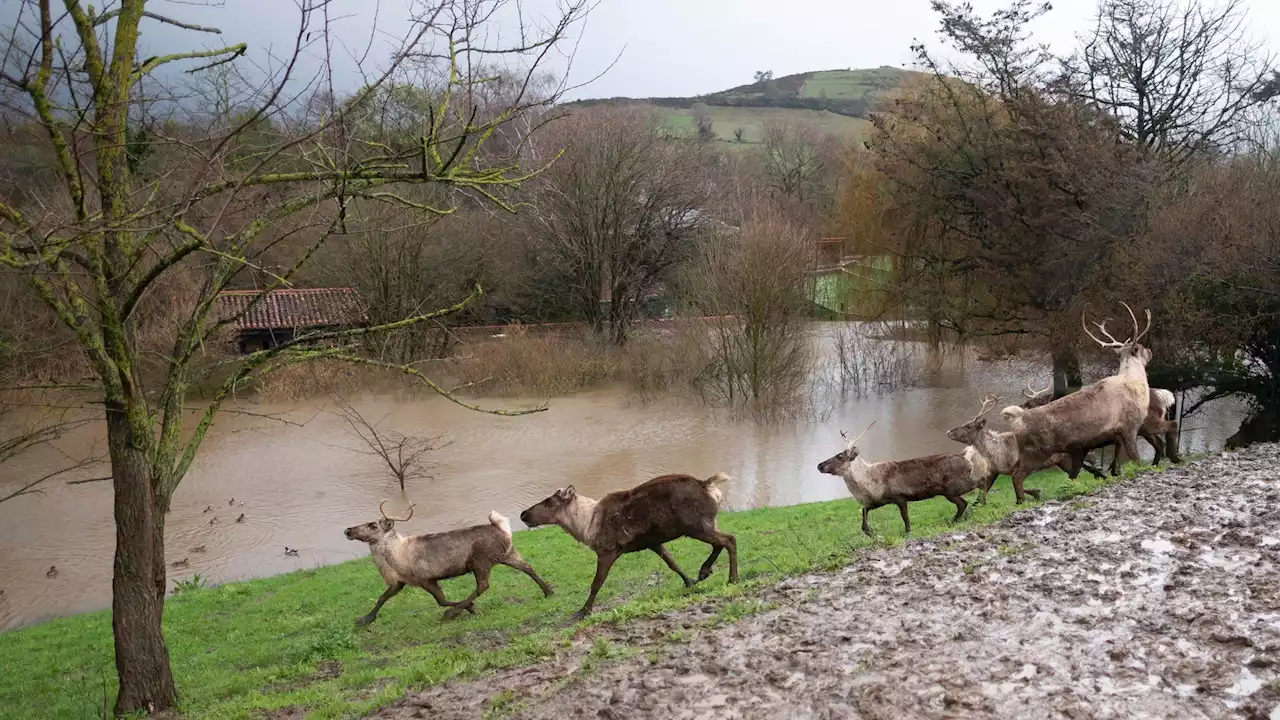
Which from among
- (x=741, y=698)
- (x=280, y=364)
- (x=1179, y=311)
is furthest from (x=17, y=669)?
(x=1179, y=311)

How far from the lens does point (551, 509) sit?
35.7ft

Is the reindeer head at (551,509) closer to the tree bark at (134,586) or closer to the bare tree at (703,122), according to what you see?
the tree bark at (134,586)

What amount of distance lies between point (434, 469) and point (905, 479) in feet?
57.9

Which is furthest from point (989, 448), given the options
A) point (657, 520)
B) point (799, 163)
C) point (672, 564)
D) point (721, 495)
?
point (799, 163)

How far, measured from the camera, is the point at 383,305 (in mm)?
37500

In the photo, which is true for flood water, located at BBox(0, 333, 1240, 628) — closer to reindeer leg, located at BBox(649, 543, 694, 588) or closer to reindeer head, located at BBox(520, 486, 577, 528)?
reindeer head, located at BBox(520, 486, 577, 528)

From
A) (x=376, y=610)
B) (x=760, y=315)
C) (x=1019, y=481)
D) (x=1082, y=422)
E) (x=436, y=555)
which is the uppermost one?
(x=760, y=315)

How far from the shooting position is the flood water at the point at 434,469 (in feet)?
65.6

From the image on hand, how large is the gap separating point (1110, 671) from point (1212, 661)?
22.6 inches

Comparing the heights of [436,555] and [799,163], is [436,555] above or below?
below

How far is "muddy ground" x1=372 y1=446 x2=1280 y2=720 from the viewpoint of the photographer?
5.12m

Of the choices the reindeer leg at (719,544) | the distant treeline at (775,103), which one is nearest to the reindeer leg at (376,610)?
the reindeer leg at (719,544)

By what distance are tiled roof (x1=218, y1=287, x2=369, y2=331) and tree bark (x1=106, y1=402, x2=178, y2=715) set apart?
26925 millimetres

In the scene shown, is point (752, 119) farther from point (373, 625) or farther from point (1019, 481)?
point (373, 625)
